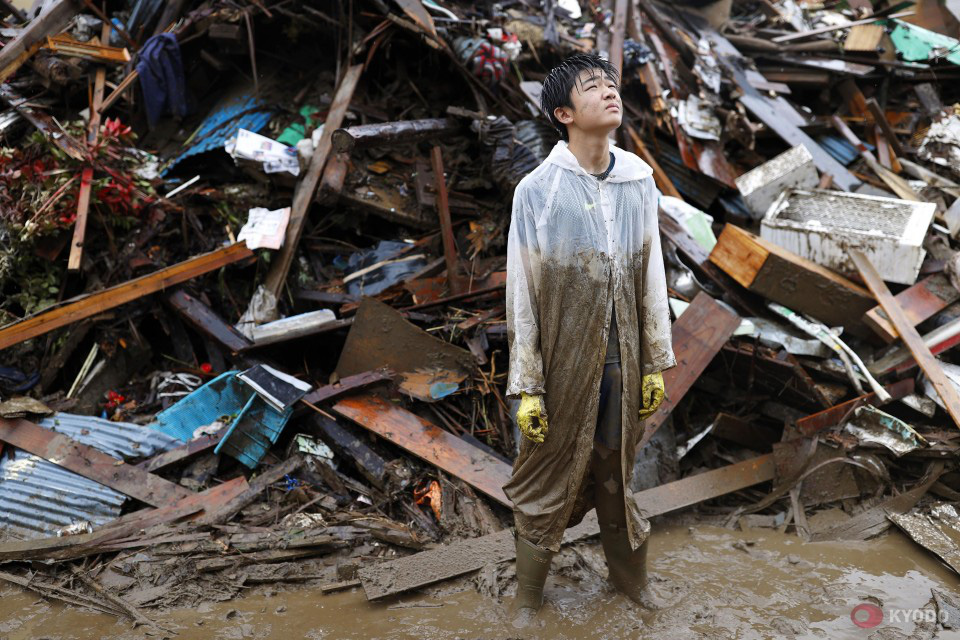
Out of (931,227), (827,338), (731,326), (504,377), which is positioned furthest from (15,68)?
(931,227)

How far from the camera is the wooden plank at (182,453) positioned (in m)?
4.39

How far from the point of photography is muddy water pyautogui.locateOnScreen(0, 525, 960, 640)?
312cm

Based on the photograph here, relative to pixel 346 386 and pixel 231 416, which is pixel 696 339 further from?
pixel 231 416

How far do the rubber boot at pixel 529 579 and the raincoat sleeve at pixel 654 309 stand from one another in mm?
940

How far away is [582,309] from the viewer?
9.52 ft

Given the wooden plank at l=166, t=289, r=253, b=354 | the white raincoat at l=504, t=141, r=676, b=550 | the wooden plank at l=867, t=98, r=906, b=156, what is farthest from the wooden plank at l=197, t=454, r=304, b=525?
the wooden plank at l=867, t=98, r=906, b=156

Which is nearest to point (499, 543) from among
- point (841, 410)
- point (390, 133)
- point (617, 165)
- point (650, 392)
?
point (650, 392)

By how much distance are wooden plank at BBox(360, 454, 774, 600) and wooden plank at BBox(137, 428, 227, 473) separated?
155 centimetres

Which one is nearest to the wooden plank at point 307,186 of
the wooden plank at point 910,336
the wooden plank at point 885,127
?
the wooden plank at point 910,336

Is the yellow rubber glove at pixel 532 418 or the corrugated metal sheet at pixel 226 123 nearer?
the yellow rubber glove at pixel 532 418

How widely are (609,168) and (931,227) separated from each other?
3392 millimetres

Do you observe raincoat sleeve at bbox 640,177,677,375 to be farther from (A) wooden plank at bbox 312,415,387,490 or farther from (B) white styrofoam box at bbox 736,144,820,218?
(B) white styrofoam box at bbox 736,144,820,218

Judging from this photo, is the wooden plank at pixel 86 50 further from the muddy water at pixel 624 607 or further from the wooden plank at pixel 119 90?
the muddy water at pixel 624 607

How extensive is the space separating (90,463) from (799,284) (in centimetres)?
472
